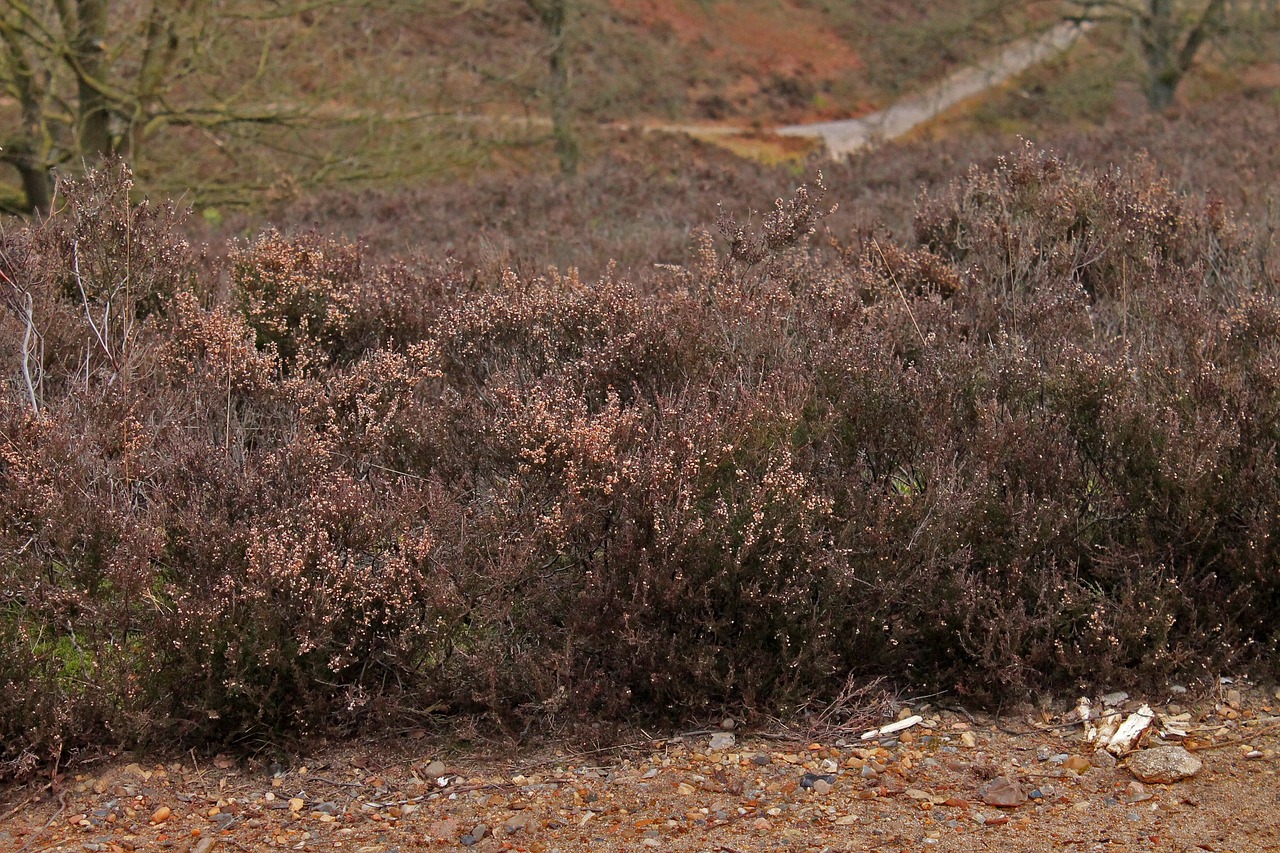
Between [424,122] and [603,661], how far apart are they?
1245 cm

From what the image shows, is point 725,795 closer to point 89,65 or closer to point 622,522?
point 622,522

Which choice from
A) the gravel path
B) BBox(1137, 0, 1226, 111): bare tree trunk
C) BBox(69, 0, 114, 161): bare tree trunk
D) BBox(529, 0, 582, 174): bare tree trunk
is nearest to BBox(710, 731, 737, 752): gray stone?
BBox(69, 0, 114, 161): bare tree trunk

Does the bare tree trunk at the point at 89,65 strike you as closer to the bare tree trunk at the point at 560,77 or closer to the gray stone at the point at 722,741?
the bare tree trunk at the point at 560,77

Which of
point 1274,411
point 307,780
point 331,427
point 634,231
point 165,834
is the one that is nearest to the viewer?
point 165,834

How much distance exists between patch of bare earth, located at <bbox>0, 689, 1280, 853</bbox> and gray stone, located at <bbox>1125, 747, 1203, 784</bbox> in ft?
0.06

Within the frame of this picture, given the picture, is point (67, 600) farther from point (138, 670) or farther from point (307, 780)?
point (307, 780)

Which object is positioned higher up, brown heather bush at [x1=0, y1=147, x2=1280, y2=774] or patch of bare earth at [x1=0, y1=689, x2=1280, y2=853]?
brown heather bush at [x1=0, y1=147, x2=1280, y2=774]

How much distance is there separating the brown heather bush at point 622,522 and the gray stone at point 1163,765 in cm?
30

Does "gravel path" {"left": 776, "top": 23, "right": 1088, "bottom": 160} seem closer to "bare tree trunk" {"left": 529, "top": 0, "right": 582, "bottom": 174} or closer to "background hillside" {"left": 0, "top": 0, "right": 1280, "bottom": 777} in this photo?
"bare tree trunk" {"left": 529, "top": 0, "right": 582, "bottom": 174}

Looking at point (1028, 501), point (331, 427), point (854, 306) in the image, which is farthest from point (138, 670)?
point (854, 306)

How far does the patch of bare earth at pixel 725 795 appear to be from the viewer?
9.49ft

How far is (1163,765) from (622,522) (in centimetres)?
163

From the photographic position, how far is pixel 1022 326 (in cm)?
480

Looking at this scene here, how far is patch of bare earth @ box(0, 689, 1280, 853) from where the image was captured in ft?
9.49
